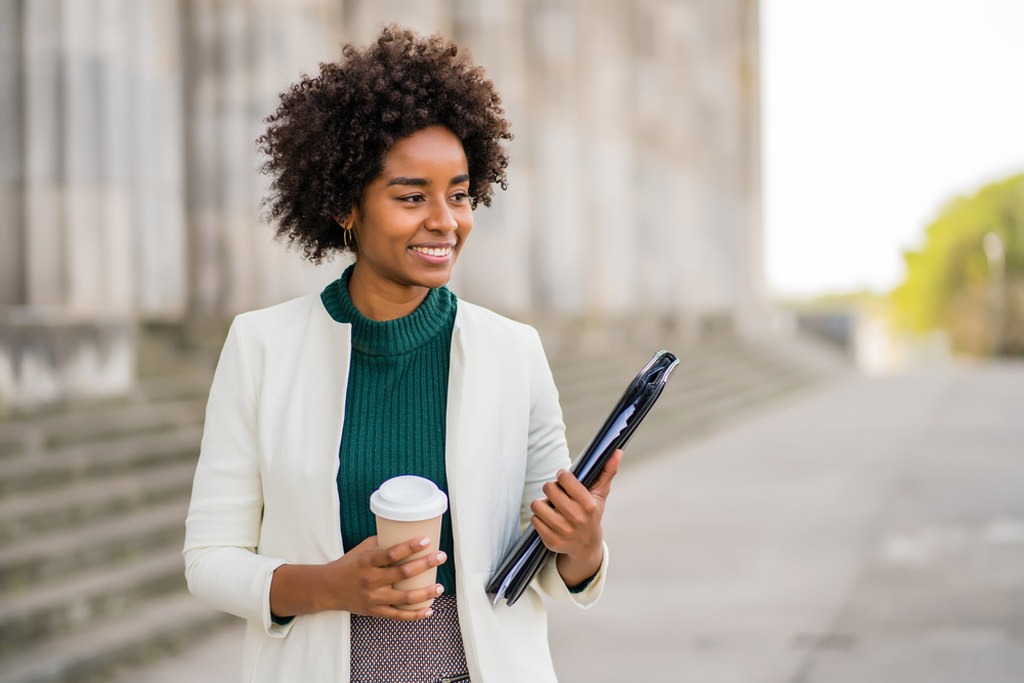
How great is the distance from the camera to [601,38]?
21.0 m

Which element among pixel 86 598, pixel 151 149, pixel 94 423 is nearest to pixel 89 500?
pixel 86 598

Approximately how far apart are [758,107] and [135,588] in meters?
29.4

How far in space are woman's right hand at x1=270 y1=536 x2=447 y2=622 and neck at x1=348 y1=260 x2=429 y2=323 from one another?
0.43 m

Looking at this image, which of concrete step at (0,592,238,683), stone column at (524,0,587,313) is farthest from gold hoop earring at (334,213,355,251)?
stone column at (524,0,587,313)

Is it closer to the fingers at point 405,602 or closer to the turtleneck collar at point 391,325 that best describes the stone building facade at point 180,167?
the turtleneck collar at point 391,325

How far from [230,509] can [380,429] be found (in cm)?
28

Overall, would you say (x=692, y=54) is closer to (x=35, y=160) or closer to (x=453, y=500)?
(x=35, y=160)

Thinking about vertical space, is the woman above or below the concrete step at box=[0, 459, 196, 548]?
above

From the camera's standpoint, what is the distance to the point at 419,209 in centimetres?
189

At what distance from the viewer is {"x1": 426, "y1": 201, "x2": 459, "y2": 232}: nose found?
1880mm

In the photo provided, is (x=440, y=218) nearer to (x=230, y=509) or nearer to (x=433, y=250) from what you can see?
(x=433, y=250)

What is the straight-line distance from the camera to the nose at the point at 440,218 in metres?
1.88

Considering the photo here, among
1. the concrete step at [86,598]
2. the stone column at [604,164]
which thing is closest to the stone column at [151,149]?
the concrete step at [86,598]

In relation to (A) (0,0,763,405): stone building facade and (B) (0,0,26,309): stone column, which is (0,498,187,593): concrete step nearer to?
(A) (0,0,763,405): stone building facade
